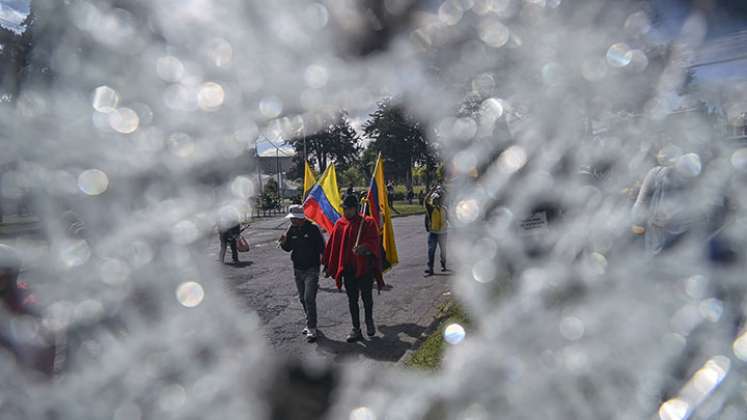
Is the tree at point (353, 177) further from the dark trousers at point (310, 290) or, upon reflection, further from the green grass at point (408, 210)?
the dark trousers at point (310, 290)

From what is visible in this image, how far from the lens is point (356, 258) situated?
12.6 feet

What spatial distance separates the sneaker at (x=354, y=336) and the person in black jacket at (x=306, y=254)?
29 centimetres

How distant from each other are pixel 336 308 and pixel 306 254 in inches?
40.7

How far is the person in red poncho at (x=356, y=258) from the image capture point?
12.6ft

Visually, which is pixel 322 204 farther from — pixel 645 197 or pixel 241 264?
pixel 241 264

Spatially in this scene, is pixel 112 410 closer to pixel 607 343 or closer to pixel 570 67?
pixel 570 67

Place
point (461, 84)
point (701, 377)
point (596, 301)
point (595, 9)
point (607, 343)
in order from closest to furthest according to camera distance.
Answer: point (595, 9) → point (461, 84) → point (701, 377) → point (607, 343) → point (596, 301)

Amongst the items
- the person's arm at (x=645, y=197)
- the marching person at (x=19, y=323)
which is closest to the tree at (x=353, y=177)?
the person's arm at (x=645, y=197)

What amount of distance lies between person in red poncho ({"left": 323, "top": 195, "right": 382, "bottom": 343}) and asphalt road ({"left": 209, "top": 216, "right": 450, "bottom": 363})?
20 centimetres

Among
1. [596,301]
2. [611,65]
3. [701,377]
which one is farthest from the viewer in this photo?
[596,301]

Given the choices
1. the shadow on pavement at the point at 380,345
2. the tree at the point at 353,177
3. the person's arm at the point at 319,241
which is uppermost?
the tree at the point at 353,177

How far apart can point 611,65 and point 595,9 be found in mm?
360

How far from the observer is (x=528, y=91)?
6.37 ft

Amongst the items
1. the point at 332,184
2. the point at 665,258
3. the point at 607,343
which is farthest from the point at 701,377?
the point at 332,184
